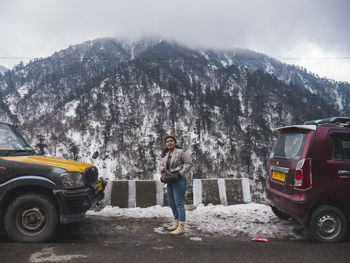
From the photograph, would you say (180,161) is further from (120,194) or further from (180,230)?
(120,194)

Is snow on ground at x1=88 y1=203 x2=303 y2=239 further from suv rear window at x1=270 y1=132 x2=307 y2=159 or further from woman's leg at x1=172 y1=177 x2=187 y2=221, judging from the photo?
suv rear window at x1=270 y1=132 x2=307 y2=159

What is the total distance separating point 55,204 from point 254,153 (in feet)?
370

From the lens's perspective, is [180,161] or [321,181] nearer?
[321,181]

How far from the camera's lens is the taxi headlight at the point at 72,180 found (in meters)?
4.32

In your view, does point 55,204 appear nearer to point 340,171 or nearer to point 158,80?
point 340,171

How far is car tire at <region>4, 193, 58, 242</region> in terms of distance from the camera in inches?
165

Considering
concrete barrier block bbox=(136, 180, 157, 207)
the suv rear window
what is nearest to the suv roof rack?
the suv rear window

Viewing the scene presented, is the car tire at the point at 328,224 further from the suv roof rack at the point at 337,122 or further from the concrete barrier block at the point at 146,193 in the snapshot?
the concrete barrier block at the point at 146,193

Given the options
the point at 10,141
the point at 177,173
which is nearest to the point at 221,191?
the point at 177,173

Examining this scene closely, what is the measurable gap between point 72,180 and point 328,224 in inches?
174

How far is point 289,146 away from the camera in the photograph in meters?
5.06

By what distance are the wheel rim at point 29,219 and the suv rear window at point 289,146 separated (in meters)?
4.42

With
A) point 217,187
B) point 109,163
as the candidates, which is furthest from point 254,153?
point 217,187

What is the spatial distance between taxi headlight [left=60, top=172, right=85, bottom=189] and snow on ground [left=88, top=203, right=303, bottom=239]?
179 centimetres
